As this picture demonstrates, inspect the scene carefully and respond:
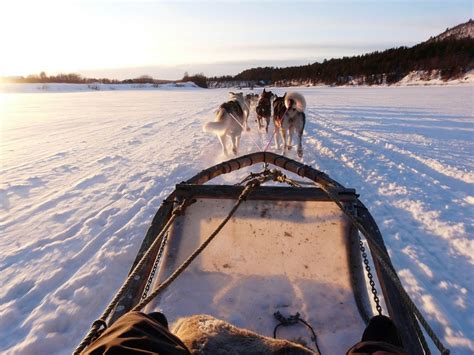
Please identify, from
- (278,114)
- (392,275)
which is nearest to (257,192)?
(392,275)

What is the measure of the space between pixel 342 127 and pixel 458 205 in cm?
698

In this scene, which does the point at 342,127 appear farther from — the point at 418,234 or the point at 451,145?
the point at 418,234

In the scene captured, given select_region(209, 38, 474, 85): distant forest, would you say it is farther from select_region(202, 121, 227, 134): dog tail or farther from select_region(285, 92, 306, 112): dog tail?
select_region(202, 121, 227, 134): dog tail

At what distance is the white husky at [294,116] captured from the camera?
7.25 metres

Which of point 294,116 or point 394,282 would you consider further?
point 294,116

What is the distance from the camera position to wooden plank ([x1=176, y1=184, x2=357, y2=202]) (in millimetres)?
2164

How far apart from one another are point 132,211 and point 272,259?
96.5 inches

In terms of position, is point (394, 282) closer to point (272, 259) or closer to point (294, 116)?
point (272, 259)

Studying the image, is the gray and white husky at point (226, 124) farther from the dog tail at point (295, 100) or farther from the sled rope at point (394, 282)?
the sled rope at point (394, 282)

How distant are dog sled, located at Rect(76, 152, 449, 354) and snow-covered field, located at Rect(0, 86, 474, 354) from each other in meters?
0.69

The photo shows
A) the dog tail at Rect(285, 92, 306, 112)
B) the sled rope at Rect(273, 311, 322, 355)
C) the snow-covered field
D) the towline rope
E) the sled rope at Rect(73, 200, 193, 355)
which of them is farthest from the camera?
the dog tail at Rect(285, 92, 306, 112)

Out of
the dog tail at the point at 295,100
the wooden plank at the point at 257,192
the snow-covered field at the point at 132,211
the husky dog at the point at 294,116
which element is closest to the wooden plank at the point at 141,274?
the wooden plank at the point at 257,192

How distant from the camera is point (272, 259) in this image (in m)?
2.36

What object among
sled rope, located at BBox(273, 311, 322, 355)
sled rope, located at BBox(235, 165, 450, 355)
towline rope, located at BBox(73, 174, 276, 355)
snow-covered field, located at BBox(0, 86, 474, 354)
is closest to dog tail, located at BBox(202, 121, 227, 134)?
snow-covered field, located at BBox(0, 86, 474, 354)
